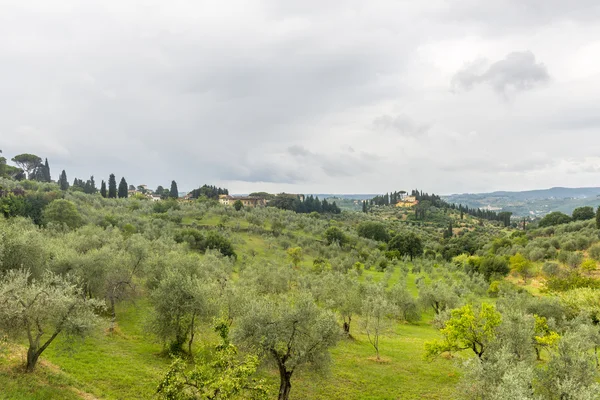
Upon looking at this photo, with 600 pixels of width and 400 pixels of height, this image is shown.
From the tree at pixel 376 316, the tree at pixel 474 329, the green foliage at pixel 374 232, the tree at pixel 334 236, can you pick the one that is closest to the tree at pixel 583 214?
the green foliage at pixel 374 232

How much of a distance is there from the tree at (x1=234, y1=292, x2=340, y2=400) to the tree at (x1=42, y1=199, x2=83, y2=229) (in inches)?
3363

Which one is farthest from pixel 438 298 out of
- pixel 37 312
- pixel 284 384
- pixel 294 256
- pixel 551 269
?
pixel 37 312

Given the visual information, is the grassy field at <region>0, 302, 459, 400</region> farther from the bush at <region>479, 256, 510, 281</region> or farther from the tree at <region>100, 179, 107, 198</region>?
the tree at <region>100, 179, 107, 198</region>

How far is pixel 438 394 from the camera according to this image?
3059 centimetres

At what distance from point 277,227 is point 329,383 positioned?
345ft

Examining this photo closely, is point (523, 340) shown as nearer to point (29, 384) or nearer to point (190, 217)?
point (29, 384)

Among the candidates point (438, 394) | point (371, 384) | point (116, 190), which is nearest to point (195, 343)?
point (371, 384)

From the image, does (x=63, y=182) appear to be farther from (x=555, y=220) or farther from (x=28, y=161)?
(x=555, y=220)

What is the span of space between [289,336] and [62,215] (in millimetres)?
91481

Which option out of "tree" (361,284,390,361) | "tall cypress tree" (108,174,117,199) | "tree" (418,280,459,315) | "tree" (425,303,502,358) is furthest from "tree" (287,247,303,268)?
"tall cypress tree" (108,174,117,199)

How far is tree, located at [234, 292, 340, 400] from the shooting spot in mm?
25500

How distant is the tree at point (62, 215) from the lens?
88.1 metres

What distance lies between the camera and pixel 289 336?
25.7 m

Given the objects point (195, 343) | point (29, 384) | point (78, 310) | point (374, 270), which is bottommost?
point (374, 270)
